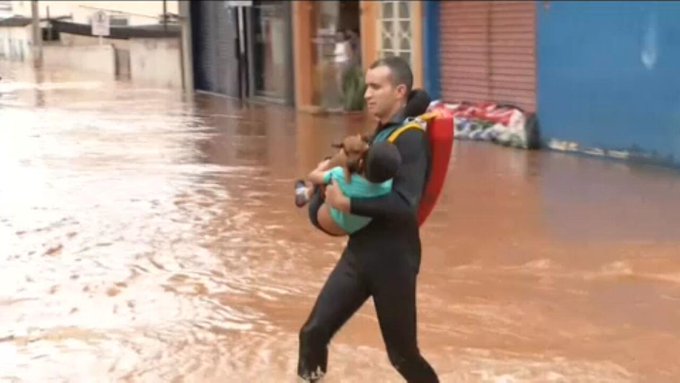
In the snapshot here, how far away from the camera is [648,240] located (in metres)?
8.84

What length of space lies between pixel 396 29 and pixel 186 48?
11738 mm

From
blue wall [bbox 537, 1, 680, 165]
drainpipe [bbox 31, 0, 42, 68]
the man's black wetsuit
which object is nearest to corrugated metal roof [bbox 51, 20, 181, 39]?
drainpipe [bbox 31, 0, 42, 68]

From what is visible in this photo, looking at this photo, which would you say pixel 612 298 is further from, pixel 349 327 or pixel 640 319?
pixel 349 327

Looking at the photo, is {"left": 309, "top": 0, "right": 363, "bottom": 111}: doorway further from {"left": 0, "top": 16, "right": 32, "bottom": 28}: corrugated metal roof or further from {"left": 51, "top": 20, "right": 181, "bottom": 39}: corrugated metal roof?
{"left": 0, "top": 16, "right": 32, "bottom": 28}: corrugated metal roof

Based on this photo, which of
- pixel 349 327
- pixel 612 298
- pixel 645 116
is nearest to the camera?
pixel 349 327

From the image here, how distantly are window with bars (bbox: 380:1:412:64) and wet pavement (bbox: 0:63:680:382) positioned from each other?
189 inches

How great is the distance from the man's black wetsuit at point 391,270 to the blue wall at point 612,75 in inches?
338

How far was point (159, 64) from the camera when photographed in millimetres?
31641

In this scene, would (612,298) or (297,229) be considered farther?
(297,229)

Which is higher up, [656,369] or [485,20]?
[485,20]

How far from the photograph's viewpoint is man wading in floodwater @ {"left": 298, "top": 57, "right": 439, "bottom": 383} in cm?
447

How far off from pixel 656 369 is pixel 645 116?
25.4ft

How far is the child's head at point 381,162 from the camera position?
427 cm

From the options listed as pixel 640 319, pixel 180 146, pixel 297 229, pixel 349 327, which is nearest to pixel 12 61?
pixel 297 229
